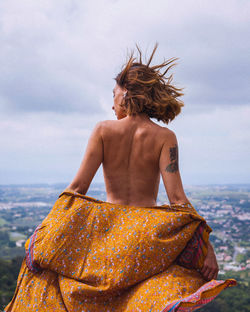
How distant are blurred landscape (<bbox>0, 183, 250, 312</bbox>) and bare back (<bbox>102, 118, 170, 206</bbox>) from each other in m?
16.9

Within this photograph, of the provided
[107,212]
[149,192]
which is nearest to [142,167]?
[149,192]

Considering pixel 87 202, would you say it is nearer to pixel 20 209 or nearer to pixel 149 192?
pixel 149 192

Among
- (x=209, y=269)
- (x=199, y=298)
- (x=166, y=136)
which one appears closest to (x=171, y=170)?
(x=166, y=136)

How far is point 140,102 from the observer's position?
2.95 metres

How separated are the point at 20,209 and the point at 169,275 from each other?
72.5m

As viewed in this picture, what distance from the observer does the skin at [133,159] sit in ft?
9.14

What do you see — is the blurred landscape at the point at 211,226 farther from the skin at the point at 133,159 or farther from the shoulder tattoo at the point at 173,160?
the shoulder tattoo at the point at 173,160

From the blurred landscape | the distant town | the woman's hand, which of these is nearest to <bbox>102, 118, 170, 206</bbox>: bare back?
the woman's hand

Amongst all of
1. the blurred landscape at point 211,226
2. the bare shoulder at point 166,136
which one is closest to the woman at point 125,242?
the bare shoulder at point 166,136

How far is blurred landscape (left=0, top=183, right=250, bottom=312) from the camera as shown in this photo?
27.7 metres

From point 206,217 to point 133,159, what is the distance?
57.2m

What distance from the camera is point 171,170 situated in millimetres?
2773

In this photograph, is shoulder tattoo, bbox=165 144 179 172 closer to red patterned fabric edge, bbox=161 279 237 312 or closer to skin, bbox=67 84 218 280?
skin, bbox=67 84 218 280

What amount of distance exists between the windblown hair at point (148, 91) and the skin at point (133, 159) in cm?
11
